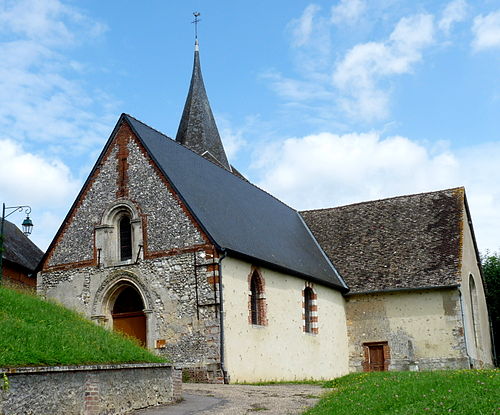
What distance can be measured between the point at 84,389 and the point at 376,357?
638 inches

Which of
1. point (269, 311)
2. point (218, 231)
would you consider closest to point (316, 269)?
point (269, 311)

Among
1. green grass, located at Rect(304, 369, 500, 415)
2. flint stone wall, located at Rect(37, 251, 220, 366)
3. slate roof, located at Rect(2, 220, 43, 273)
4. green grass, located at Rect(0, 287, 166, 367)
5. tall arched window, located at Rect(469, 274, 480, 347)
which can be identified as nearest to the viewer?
green grass, located at Rect(304, 369, 500, 415)

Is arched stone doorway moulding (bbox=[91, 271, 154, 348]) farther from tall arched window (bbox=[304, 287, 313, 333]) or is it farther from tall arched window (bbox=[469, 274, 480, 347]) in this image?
tall arched window (bbox=[469, 274, 480, 347])

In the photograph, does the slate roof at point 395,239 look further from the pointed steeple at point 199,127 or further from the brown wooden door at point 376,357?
the pointed steeple at point 199,127

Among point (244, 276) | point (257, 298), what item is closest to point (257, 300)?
point (257, 298)

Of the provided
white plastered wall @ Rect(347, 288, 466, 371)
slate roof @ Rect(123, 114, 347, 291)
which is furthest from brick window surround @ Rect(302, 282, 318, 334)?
white plastered wall @ Rect(347, 288, 466, 371)

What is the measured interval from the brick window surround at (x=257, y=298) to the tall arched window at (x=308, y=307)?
3193 mm

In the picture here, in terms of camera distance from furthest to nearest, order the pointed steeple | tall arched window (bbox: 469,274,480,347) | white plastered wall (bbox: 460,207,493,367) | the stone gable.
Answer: the pointed steeple → tall arched window (bbox: 469,274,480,347) → white plastered wall (bbox: 460,207,493,367) → the stone gable

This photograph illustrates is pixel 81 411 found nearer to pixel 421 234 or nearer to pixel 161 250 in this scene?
pixel 161 250

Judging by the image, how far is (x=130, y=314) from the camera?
→ 1936 cm

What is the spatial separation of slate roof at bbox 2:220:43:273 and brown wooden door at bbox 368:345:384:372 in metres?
16.8

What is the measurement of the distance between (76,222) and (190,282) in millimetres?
4906

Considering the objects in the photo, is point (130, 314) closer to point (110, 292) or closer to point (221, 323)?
point (110, 292)

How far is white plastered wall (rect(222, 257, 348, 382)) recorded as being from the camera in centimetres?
1800
